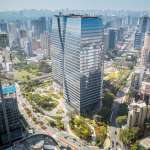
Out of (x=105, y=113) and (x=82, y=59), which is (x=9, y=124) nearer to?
(x=82, y=59)

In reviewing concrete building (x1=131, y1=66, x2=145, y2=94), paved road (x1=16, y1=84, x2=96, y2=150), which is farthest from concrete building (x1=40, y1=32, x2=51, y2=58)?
paved road (x1=16, y1=84, x2=96, y2=150)

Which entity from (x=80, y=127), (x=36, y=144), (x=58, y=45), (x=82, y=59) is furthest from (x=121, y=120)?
(x=58, y=45)

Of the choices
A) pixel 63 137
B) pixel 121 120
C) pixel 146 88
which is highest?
pixel 146 88

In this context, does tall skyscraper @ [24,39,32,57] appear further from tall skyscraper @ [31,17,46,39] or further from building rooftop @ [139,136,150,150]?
building rooftop @ [139,136,150,150]

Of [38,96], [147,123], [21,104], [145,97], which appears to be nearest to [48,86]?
[38,96]

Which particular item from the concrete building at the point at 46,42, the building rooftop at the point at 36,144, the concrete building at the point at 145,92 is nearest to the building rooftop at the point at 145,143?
the concrete building at the point at 145,92

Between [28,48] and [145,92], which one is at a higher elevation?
[28,48]
